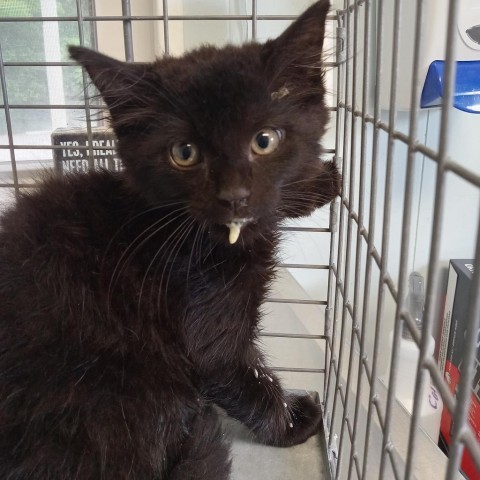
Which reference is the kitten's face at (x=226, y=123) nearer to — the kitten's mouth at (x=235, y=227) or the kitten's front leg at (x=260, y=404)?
the kitten's mouth at (x=235, y=227)

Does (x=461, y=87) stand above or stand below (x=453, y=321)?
above

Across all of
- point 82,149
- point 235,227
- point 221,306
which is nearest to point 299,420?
point 221,306

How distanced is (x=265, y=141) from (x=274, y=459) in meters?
0.50

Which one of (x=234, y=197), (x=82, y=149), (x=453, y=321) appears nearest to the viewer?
(x=234, y=197)

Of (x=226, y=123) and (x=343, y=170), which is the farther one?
(x=343, y=170)

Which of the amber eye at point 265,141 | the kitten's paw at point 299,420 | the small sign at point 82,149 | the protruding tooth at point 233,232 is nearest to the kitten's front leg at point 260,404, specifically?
the kitten's paw at point 299,420

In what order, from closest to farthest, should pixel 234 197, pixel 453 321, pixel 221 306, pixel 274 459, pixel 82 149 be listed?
pixel 234 197 < pixel 221 306 < pixel 274 459 < pixel 82 149 < pixel 453 321

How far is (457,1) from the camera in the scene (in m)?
0.28

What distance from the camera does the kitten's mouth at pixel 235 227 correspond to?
60 cm

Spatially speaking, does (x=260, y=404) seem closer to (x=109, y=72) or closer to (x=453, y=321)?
(x=109, y=72)

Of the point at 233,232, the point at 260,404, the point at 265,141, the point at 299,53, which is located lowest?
the point at 260,404

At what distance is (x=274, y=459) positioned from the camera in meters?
0.80

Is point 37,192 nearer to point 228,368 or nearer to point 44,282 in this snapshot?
point 44,282

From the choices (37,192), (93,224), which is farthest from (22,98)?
(93,224)
